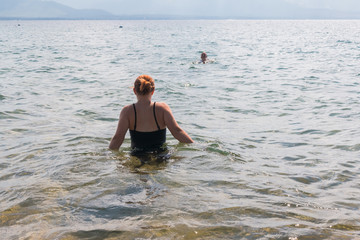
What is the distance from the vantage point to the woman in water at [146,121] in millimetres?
6254

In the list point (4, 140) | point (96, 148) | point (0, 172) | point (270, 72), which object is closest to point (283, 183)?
point (96, 148)

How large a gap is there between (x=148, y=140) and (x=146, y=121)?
400mm

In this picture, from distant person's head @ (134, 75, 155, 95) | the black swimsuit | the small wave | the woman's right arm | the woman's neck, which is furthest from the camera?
the small wave

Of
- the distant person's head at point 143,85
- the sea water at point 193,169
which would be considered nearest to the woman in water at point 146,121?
the distant person's head at point 143,85

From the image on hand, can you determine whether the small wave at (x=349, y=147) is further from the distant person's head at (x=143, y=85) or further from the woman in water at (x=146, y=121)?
the distant person's head at (x=143, y=85)

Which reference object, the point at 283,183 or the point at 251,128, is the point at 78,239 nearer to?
the point at 283,183

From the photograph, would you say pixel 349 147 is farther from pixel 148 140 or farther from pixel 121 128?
pixel 121 128

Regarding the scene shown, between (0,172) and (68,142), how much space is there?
200 cm

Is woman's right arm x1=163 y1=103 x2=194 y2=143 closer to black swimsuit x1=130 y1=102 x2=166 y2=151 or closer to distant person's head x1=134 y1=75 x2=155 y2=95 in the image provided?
black swimsuit x1=130 y1=102 x2=166 y2=151

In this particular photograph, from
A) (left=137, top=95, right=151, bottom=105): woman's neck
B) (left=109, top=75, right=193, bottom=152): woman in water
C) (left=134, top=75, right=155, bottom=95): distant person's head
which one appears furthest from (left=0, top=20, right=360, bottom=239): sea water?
(left=134, top=75, right=155, bottom=95): distant person's head

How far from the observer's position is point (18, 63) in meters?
25.2

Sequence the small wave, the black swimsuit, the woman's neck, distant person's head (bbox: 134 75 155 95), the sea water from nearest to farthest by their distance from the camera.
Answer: the sea water → distant person's head (bbox: 134 75 155 95) → the woman's neck → the black swimsuit → the small wave

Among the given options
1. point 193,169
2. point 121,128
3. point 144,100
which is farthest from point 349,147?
point 121,128

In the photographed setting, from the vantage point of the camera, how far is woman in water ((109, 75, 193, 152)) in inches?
246
